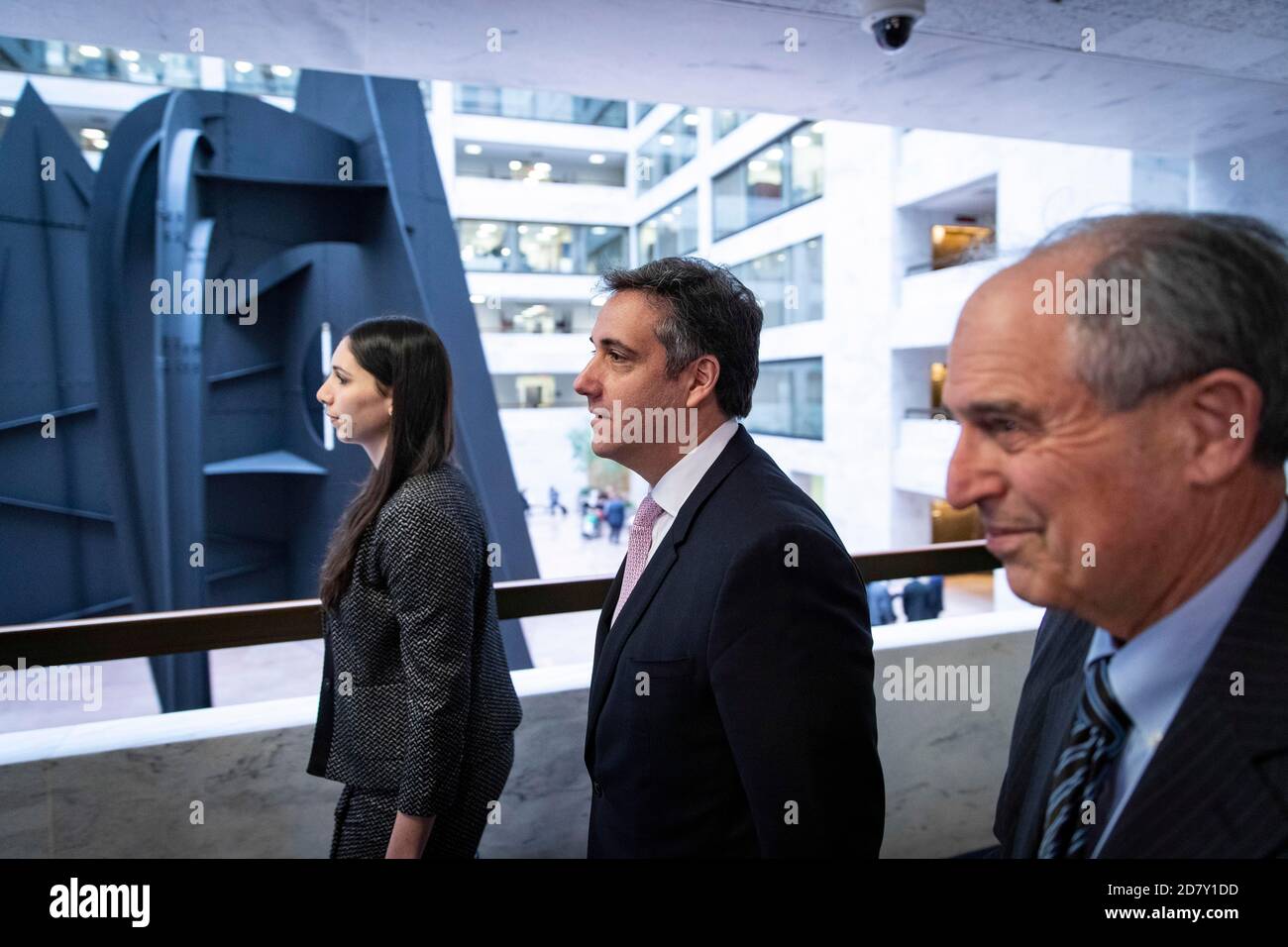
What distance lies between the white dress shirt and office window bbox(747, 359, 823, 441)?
16.6 m

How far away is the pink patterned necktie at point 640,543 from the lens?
1594 millimetres

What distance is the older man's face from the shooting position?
70 centimetres

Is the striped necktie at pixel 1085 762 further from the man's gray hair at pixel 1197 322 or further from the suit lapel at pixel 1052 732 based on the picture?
the man's gray hair at pixel 1197 322

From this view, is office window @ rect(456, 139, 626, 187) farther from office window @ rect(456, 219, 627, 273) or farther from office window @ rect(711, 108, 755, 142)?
office window @ rect(711, 108, 755, 142)

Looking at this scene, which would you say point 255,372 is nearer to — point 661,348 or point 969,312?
point 661,348

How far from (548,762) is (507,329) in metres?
29.1

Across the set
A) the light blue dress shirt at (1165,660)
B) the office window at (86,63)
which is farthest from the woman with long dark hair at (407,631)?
the office window at (86,63)

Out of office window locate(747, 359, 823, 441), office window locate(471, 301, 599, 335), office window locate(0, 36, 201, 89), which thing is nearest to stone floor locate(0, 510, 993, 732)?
office window locate(747, 359, 823, 441)

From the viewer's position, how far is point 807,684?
4.09 ft

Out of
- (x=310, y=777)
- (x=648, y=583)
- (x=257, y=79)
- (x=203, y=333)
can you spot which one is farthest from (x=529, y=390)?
(x=648, y=583)

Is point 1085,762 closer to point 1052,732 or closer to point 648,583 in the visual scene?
point 1052,732
